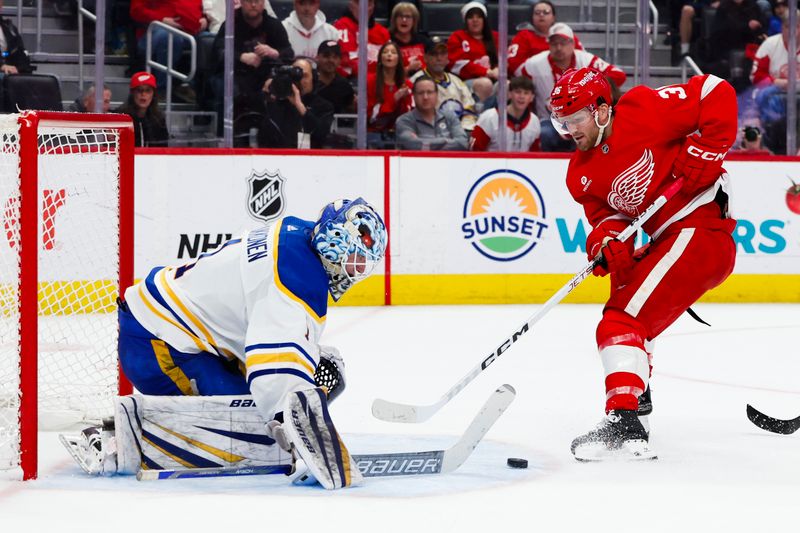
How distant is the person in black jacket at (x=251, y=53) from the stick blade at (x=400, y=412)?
385cm

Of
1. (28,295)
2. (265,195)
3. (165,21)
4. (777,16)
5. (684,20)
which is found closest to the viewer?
(28,295)

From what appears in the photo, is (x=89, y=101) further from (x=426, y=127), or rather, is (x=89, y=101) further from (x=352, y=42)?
(x=426, y=127)

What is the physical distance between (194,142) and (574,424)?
363 centimetres

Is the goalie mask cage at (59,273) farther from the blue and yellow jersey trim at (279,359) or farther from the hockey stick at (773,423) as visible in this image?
the hockey stick at (773,423)

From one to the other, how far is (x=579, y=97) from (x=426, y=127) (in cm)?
381

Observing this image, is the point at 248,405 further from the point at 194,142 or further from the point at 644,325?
the point at 194,142

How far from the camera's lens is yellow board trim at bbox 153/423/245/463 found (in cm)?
295

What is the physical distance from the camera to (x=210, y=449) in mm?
2973

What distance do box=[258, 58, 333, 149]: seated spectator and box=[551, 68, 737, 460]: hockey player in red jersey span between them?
352 cm

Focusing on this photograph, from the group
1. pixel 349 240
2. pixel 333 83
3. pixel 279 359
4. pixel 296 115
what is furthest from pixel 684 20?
pixel 279 359

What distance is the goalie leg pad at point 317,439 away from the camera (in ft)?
8.75

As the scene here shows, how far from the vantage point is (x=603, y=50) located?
7539 millimetres

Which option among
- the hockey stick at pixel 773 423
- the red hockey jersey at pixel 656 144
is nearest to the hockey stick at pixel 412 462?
the red hockey jersey at pixel 656 144

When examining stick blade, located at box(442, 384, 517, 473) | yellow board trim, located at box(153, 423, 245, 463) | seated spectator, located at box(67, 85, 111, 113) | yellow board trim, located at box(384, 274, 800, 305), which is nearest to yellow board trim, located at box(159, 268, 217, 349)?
yellow board trim, located at box(153, 423, 245, 463)
